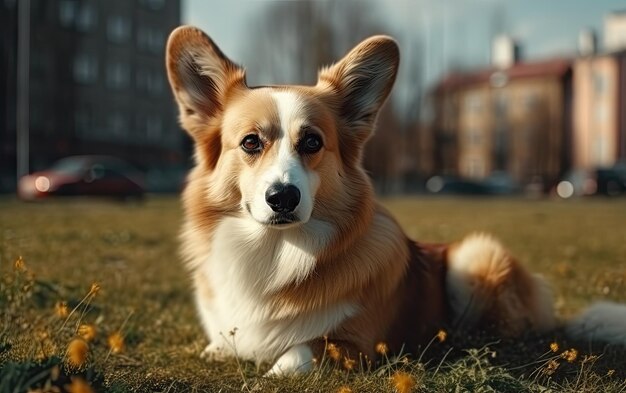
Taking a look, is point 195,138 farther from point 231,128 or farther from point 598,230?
point 598,230

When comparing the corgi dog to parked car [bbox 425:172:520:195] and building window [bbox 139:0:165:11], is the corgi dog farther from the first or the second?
building window [bbox 139:0:165:11]

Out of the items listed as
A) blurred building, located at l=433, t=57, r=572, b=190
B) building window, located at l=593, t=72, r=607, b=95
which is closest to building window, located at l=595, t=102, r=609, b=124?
building window, located at l=593, t=72, r=607, b=95

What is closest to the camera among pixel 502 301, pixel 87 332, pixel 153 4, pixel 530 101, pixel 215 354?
pixel 87 332

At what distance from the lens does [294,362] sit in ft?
11.1

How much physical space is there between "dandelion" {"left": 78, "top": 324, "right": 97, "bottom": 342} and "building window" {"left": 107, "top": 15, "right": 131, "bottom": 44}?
48.7 m

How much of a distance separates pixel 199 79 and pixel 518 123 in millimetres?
61658

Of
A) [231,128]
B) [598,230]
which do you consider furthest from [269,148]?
[598,230]

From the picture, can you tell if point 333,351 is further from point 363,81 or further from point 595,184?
point 595,184

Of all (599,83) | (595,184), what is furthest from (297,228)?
(599,83)

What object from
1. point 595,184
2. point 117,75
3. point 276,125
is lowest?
point 595,184

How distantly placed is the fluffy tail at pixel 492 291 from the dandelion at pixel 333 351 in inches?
48.5

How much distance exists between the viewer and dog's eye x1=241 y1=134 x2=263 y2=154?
364cm

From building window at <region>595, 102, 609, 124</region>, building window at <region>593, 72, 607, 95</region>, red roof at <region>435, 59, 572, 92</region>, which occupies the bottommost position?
building window at <region>595, 102, 609, 124</region>

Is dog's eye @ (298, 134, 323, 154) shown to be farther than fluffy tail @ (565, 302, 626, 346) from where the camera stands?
No
